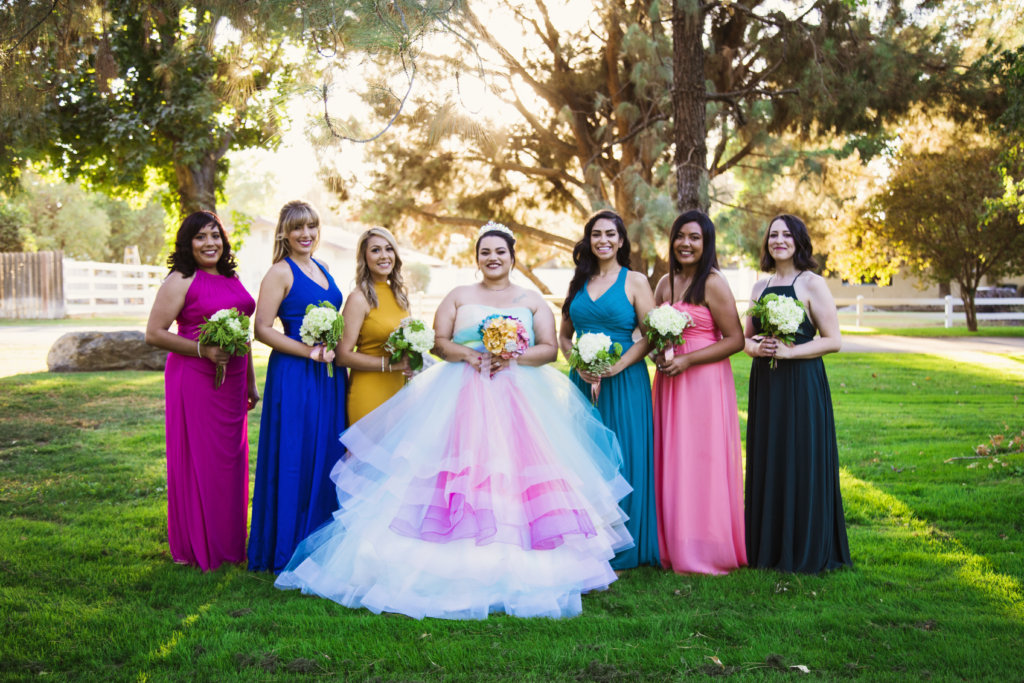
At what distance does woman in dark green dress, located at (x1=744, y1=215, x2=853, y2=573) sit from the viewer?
5117 millimetres

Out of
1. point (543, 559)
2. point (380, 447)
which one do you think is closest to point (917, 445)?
point (543, 559)

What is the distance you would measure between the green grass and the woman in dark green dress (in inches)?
9.5

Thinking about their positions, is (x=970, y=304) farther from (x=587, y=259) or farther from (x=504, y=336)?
(x=504, y=336)

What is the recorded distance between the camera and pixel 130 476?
786 centimetres

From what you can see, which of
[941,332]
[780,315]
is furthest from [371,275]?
[941,332]

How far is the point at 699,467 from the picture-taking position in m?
5.27

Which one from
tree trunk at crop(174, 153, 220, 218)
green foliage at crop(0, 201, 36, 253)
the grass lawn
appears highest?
green foliage at crop(0, 201, 36, 253)

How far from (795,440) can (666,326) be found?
115 centimetres

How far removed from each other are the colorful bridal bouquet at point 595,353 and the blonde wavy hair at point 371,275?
1298 millimetres

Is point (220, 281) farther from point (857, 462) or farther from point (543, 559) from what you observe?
point (857, 462)

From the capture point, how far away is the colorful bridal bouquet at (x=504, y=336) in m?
4.95

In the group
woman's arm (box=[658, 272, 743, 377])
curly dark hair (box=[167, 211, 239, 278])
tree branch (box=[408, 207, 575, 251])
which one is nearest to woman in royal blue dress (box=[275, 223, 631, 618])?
woman's arm (box=[658, 272, 743, 377])

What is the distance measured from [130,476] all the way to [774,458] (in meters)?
6.18

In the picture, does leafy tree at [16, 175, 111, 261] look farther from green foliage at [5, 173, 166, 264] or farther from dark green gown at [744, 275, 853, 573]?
dark green gown at [744, 275, 853, 573]
